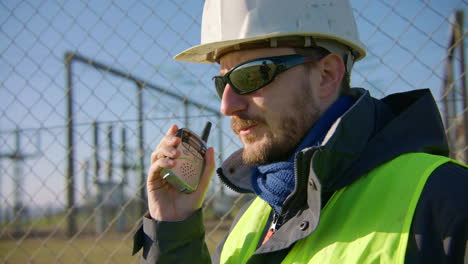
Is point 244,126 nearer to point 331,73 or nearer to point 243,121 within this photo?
point 243,121

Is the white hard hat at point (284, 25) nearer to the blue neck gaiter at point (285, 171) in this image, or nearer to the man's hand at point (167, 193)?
the blue neck gaiter at point (285, 171)

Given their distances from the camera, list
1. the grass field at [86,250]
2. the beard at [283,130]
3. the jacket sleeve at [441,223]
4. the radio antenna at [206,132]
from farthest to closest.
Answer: the grass field at [86,250], the radio antenna at [206,132], the beard at [283,130], the jacket sleeve at [441,223]

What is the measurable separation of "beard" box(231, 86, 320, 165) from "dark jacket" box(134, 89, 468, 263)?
23 centimetres

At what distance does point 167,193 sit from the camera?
1.77m

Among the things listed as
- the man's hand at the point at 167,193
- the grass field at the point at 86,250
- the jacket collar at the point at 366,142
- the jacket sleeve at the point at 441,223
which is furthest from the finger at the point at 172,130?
the grass field at the point at 86,250

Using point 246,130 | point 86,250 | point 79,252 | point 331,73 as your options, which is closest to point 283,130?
point 246,130

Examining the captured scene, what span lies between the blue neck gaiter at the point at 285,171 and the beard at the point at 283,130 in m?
0.03

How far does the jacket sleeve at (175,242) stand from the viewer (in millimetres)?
1637

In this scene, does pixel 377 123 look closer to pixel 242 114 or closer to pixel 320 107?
pixel 320 107

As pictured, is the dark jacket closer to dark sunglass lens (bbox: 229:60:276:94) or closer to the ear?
the ear

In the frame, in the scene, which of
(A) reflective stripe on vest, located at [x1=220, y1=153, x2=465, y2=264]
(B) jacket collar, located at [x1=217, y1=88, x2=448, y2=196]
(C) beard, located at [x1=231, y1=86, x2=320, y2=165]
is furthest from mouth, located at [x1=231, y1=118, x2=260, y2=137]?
(A) reflective stripe on vest, located at [x1=220, y1=153, x2=465, y2=264]

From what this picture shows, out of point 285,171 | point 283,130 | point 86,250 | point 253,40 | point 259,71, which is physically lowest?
A: point 86,250

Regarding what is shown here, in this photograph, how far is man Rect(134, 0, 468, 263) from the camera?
3.76 ft

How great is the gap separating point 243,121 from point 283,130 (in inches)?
6.2
